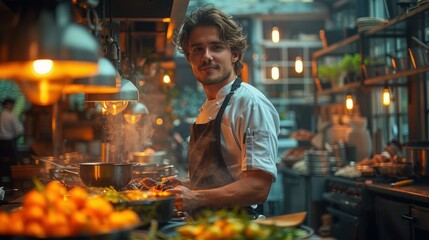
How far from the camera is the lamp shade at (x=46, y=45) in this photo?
1955mm

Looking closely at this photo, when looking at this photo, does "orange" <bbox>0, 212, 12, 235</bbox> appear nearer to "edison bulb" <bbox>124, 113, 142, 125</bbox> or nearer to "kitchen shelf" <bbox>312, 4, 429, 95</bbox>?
"edison bulb" <bbox>124, 113, 142, 125</bbox>

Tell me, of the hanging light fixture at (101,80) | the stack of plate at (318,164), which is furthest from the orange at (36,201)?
the stack of plate at (318,164)

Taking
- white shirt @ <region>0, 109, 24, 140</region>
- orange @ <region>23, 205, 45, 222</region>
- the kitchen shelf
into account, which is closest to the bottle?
the kitchen shelf

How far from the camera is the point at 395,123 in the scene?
7.48 m

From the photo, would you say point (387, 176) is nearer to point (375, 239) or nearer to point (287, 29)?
point (375, 239)

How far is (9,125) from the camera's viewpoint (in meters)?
10.6

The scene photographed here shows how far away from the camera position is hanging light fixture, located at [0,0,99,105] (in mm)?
1957

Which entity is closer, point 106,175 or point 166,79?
point 106,175

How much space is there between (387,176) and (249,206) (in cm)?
316

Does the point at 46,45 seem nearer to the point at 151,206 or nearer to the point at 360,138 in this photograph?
the point at 151,206

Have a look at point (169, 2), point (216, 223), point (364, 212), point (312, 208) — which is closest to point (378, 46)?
point (312, 208)

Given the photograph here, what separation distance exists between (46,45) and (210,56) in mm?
1339

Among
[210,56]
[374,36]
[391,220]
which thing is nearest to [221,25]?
[210,56]

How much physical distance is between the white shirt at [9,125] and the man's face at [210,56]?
314 inches
